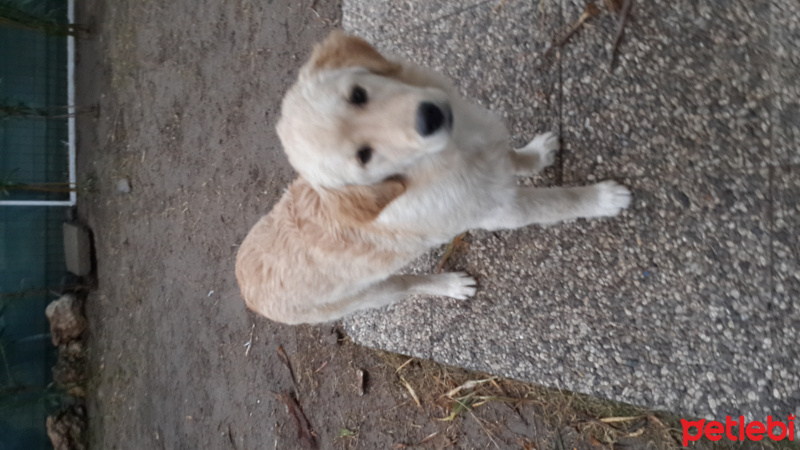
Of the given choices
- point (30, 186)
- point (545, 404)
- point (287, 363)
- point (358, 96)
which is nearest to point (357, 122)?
point (358, 96)

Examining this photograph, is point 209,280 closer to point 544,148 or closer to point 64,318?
point 64,318

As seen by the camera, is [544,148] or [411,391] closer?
[544,148]

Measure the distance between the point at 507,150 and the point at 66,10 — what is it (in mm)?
6618

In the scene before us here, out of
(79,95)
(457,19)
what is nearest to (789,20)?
(457,19)

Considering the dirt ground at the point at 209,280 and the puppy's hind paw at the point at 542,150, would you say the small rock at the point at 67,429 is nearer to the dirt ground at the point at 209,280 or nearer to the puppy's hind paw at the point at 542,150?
the dirt ground at the point at 209,280

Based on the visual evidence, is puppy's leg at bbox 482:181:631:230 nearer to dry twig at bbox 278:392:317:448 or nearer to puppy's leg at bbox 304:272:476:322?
puppy's leg at bbox 304:272:476:322

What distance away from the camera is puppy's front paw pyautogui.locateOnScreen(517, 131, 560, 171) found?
108 inches

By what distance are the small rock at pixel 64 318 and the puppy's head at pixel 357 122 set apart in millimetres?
5644

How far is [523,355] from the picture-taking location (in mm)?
3066

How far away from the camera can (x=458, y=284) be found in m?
3.29

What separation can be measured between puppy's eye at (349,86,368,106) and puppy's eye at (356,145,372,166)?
0.64 feet

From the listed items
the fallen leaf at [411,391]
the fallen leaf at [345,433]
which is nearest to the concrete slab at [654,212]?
the fallen leaf at [411,391]

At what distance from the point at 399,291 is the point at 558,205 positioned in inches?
50.2

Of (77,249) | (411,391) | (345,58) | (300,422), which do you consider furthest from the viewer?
(77,249)
